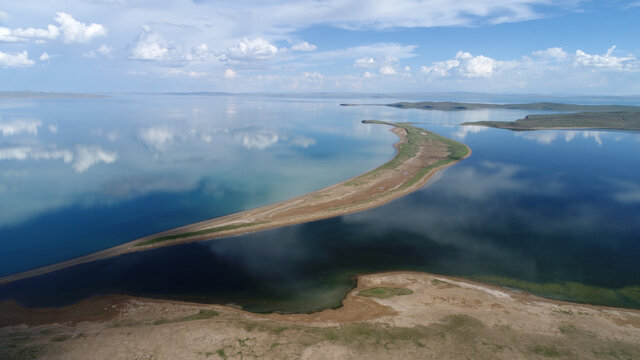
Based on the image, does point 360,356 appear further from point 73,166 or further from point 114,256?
point 73,166

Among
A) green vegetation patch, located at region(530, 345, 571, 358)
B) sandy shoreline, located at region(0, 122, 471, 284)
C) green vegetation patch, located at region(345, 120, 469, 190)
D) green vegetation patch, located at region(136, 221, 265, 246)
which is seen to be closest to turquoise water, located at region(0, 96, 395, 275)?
sandy shoreline, located at region(0, 122, 471, 284)

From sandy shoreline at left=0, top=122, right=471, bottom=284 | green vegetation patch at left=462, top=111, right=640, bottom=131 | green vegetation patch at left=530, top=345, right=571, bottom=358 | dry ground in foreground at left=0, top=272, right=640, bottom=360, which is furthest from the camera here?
green vegetation patch at left=462, top=111, right=640, bottom=131

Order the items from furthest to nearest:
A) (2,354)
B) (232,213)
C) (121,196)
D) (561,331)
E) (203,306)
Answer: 1. (121,196)
2. (232,213)
3. (203,306)
4. (561,331)
5. (2,354)

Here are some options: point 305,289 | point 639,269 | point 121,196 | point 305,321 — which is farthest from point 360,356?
point 121,196

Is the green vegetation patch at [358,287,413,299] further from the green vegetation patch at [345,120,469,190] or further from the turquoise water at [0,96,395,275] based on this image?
the green vegetation patch at [345,120,469,190]

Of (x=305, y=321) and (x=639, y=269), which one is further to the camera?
(x=639, y=269)
